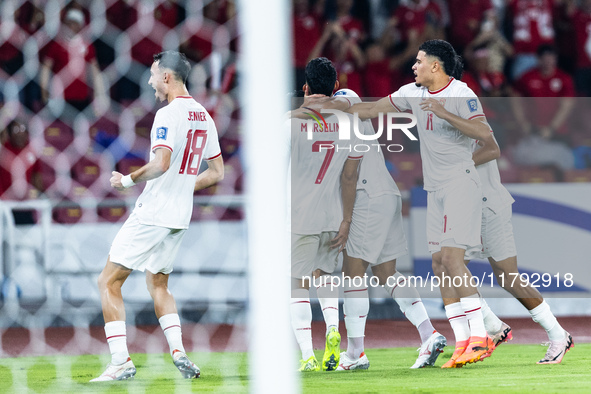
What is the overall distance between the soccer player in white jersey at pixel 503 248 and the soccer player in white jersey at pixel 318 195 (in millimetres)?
733

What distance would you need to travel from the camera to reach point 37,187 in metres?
6.95

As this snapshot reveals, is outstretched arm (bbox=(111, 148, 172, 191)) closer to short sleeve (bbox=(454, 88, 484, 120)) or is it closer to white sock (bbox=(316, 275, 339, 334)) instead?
white sock (bbox=(316, 275, 339, 334))

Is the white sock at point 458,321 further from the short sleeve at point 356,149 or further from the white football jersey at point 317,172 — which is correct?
the short sleeve at point 356,149

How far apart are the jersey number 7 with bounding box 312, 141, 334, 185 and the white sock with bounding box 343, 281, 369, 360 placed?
0.63m

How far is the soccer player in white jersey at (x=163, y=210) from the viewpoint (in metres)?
4.27

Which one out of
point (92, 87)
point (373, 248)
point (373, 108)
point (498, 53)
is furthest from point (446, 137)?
point (498, 53)

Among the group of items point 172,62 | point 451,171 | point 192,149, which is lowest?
point 451,171

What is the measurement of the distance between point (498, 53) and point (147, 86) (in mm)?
3780

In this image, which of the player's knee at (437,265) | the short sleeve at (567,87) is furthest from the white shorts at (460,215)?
the short sleeve at (567,87)

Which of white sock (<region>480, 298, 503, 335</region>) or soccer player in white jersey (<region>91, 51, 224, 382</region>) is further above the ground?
soccer player in white jersey (<region>91, 51, 224, 382</region>)

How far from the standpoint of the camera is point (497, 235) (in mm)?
5012

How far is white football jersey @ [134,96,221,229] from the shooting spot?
170 inches

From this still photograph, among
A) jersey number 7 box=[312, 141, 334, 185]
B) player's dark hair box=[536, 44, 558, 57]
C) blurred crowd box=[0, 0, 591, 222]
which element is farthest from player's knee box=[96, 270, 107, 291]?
player's dark hair box=[536, 44, 558, 57]

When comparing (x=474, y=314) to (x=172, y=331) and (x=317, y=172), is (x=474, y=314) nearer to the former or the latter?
(x=317, y=172)
